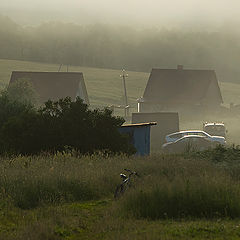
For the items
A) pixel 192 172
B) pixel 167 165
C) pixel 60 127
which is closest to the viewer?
pixel 192 172

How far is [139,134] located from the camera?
97.3ft

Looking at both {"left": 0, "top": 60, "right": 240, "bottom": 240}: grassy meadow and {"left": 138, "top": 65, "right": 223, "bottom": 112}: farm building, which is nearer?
{"left": 0, "top": 60, "right": 240, "bottom": 240}: grassy meadow

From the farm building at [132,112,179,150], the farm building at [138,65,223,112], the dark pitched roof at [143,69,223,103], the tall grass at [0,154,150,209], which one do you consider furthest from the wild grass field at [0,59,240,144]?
the tall grass at [0,154,150,209]

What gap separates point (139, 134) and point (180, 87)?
5606cm

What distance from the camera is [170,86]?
3356 inches

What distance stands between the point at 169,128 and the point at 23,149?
1027 inches

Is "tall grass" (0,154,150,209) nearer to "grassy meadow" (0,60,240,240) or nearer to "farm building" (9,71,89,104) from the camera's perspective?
"grassy meadow" (0,60,240,240)

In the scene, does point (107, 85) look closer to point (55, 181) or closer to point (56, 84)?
point (56, 84)

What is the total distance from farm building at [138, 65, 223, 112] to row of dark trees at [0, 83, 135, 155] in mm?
59092

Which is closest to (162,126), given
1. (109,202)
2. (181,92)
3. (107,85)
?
(109,202)

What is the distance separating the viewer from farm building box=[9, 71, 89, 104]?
73.8 m

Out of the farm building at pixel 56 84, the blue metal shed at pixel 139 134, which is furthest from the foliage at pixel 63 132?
the farm building at pixel 56 84

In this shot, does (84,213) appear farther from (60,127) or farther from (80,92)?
(80,92)

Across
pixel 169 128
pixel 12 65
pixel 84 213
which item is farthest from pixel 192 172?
pixel 12 65
